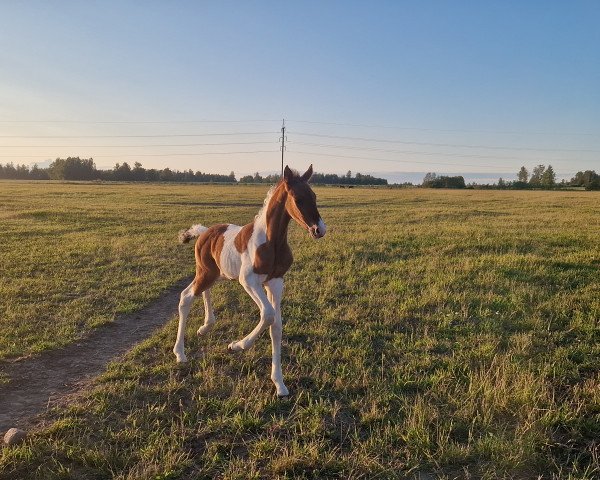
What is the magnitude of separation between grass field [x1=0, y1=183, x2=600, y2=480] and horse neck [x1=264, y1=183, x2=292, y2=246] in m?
A: 1.79

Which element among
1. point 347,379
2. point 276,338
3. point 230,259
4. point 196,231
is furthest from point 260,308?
point 196,231

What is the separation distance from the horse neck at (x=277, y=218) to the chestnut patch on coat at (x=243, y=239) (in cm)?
38

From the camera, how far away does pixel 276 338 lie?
16.8 feet

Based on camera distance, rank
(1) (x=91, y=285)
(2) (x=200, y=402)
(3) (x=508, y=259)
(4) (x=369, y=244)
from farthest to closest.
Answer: (4) (x=369, y=244) → (3) (x=508, y=259) → (1) (x=91, y=285) → (2) (x=200, y=402)

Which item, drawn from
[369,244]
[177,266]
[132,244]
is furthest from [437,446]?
[132,244]

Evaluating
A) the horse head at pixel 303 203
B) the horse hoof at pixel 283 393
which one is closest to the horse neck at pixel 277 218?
the horse head at pixel 303 203

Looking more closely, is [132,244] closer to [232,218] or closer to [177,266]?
[177,266]

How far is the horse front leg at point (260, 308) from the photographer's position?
486cm

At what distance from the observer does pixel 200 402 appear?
4.71m

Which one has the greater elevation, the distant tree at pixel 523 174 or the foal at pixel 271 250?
the distant tree at pixel 523 174

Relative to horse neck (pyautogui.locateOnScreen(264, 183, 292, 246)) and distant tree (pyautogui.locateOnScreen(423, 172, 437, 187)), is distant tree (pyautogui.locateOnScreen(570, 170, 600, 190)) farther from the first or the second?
horse neck (pyautogui.locateOnScreen(264, 183, 292, 246))

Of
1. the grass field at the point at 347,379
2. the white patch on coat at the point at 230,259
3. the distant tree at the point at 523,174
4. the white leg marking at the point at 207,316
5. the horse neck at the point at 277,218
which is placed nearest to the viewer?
the grass field at the point at 347,379

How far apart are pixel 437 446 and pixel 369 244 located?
11555mm

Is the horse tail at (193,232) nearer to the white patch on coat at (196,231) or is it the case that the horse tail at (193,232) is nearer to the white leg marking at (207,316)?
the white patch on coat at (196,231)
